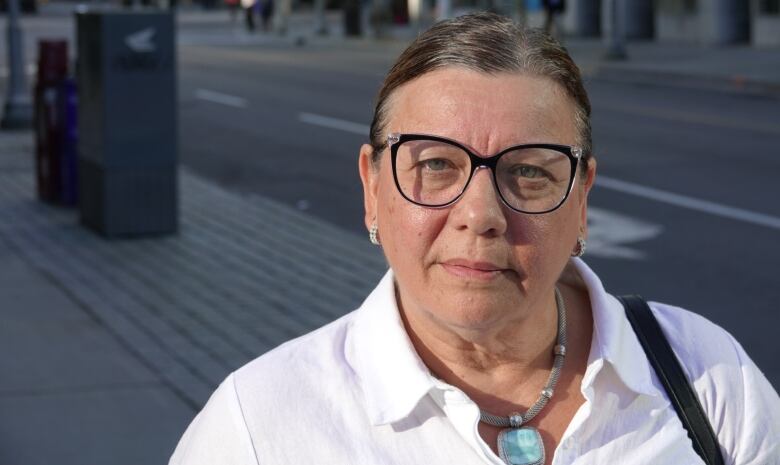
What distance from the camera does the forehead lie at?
7.46ft

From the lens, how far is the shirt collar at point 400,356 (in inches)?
89.7

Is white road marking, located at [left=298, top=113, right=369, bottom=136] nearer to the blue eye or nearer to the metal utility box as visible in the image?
the metal utility box

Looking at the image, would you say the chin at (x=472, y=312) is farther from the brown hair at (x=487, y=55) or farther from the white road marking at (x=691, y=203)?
the white road marking at (x=691, y=203)

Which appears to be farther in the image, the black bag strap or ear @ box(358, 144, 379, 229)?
ear @ box(358, 144, 379, 229)

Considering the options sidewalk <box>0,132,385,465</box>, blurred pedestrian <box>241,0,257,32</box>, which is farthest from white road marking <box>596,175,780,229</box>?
blurred pedestrian <box>241,0,257,32</box>

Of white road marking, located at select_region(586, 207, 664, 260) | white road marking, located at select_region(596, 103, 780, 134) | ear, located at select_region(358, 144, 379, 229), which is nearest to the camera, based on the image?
ear, located at select_region(358, 144, 379, 229)

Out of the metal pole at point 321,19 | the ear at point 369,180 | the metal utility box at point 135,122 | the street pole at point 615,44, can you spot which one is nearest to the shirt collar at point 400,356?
the ear at point 369,180

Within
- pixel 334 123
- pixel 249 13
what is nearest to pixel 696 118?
pixel 334 123

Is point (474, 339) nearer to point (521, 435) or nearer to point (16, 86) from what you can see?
point (521, 435)

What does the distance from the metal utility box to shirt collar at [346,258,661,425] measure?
28.5ft

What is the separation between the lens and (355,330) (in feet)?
8.00

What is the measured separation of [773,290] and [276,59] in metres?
26.7

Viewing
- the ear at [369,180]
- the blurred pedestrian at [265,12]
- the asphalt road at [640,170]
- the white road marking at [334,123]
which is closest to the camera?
the ear at [369,180]

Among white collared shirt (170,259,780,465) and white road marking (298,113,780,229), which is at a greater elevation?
white collared shirt (170,259,780,465)
